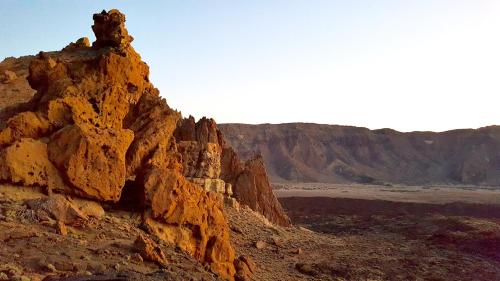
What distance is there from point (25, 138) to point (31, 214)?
5.73ft

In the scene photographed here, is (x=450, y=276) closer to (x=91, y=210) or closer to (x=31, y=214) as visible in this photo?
(x=91, y=210)

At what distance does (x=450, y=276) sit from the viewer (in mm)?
16328

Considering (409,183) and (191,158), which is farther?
(409,183)

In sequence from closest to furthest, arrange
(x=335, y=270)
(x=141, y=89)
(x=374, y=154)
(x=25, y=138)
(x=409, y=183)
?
(x=25, y=138), (x=141, y=89), (x=335, y=270), (x=409, y=183), (x=374, y=154)

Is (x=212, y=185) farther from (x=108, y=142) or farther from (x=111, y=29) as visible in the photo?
(x=108, y=142)

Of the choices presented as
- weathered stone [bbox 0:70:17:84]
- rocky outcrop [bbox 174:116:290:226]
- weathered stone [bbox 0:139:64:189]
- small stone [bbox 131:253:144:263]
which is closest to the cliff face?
rocky outcrop [bbox 174:116:290:226]

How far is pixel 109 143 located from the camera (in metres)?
9.25

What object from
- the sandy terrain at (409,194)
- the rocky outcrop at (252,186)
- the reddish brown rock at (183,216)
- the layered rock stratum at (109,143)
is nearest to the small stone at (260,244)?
the layered rock stratum at (109,143)

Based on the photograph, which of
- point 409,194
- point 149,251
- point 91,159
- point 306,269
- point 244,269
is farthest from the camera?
point 409,194

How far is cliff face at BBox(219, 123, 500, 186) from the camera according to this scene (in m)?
90.6

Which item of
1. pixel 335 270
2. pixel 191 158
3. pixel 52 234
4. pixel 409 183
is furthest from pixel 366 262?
pixel 409 183

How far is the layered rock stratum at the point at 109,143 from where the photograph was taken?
8797 millimetres

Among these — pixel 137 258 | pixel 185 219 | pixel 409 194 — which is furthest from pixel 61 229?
pixel 409 194

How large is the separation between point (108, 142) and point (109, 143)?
0.03 meters
